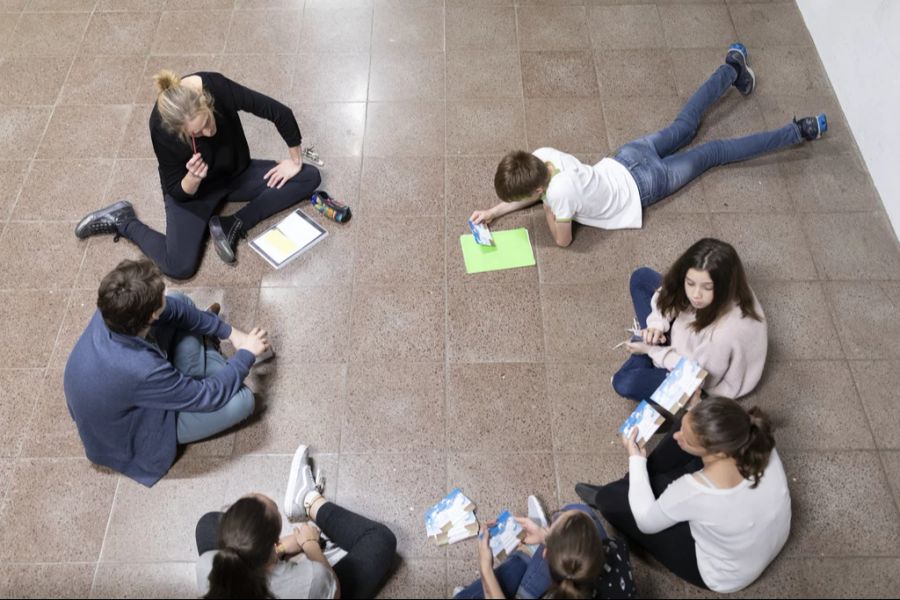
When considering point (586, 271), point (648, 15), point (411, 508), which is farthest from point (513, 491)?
point (648, 15)

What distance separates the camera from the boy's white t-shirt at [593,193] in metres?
3.20

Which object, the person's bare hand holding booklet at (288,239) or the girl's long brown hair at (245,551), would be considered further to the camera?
the person's bare hand holding booklet at (288,239)

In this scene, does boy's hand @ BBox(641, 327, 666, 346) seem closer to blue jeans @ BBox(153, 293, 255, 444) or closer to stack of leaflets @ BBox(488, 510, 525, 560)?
stack of leaflets @ BBox(488, 510, 525, 560)

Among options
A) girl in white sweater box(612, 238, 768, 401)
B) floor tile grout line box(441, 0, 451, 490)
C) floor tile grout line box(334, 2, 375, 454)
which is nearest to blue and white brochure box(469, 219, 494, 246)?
floor tile grout line box(441, 0, 451, 490)

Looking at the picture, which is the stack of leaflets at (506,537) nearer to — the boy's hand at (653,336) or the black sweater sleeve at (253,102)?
the boy's hand at (653,336)

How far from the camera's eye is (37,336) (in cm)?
322

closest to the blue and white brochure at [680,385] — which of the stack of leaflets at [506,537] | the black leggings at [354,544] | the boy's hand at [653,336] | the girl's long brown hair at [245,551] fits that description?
the boy's hand at [653,336]

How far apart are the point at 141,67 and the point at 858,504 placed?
4.52 m

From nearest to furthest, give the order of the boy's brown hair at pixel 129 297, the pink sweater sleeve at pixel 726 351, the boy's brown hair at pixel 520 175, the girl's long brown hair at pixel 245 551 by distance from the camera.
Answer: the girl's long brown hair at pixel 245 551
the boy's brown hair at pixel 129 297
the pink sweater sleeve at pixel 726 351
the boy's brown hair at pixel 520 175

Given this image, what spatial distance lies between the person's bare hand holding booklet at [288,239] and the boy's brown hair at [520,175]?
99 centimetres

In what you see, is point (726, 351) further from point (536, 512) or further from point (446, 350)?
point (446, 350)

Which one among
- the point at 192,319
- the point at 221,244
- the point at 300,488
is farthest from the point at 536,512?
the point at 221,244

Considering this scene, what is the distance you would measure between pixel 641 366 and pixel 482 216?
1.11m

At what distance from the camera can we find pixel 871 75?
3676 millimetres
